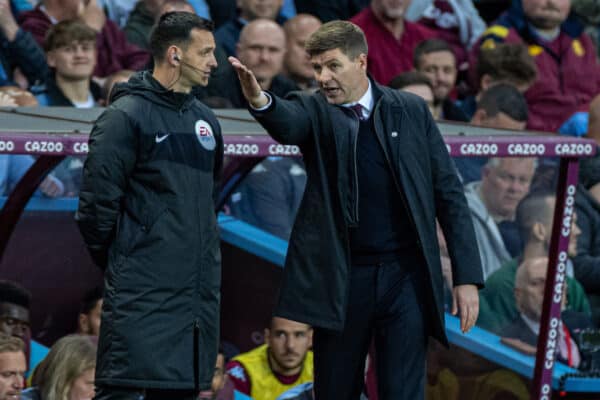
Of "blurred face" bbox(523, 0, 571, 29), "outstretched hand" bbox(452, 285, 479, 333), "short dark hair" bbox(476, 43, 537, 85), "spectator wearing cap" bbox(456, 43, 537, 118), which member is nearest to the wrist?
"outstretched hand" bbox(452, 285, 479, 333)

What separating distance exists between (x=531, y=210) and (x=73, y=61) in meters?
2.86

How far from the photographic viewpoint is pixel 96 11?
373 inches

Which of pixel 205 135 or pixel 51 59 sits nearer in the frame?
pixel 205 135

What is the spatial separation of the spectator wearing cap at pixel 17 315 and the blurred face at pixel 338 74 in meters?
2.21

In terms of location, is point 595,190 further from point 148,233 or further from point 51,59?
point 148,233

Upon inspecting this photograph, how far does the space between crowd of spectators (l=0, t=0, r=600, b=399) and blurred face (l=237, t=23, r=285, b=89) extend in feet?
0.03

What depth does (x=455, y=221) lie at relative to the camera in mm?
5180

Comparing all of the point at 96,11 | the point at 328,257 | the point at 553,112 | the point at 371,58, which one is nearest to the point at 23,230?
the point at 328,257

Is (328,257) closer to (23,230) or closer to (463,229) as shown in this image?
(463,229)

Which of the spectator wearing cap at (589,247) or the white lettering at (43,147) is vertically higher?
the white lettering at (43,147)

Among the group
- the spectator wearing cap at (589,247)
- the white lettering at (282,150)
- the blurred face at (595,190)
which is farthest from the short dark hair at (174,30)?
the blurred face at (595,190)

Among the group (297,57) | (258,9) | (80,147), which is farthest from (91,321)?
(258,9)

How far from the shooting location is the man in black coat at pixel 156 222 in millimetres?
4844

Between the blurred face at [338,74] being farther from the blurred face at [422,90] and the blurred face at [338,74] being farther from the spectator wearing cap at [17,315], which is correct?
the blurred face at [422,90]
